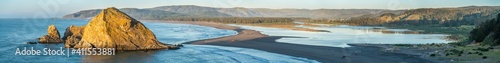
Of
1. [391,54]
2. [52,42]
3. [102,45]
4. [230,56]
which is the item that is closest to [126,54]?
[102,45]

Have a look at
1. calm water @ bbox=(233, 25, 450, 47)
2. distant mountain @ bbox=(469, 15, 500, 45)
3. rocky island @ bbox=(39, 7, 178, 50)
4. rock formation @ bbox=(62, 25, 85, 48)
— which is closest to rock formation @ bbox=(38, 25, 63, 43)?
rock formation @ bbox=(62, 25, 85, 48)

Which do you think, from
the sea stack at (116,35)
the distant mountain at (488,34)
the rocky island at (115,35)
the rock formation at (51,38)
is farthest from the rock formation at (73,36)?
the distant mountain at (488,34)

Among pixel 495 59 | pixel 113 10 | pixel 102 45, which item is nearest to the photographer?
pixel 495 59

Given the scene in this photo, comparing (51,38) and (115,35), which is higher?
(115,35)

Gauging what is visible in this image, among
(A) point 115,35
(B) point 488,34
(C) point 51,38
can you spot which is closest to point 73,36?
(C) point 51,38

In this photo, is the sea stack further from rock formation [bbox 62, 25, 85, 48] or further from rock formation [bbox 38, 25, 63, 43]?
rock formation [bbox 38, 25, 63, 43]

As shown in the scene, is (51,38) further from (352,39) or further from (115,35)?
(352,39)

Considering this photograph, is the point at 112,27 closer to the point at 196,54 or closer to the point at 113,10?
the point at 113,10

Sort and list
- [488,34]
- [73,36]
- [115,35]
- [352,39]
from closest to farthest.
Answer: [115,35]
[488,34]
[73,36]
[352,39]
